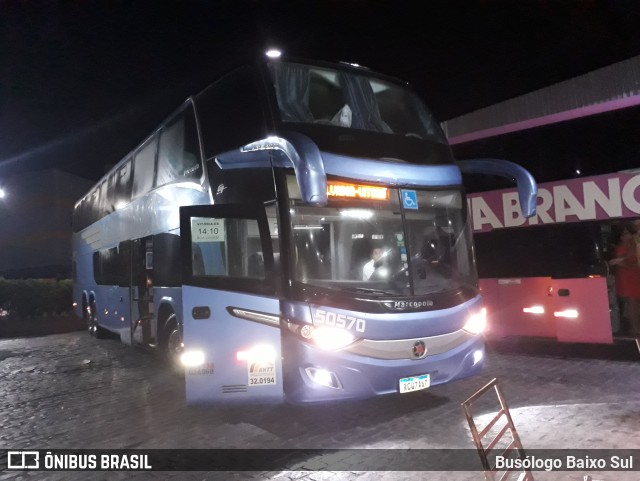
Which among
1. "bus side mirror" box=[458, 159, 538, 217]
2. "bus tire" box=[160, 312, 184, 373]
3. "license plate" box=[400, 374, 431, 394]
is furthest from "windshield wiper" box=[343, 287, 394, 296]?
"bus tire" box=[160, 312, 184, 373]

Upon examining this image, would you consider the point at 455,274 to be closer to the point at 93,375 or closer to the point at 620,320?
the point at 620,320

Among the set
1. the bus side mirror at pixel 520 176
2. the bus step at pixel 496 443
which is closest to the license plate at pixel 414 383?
the bus step at pixel 496 443

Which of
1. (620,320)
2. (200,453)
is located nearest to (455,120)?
(620,320)

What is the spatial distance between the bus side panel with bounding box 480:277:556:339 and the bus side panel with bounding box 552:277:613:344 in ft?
0.78

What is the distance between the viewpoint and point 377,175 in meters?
5.51

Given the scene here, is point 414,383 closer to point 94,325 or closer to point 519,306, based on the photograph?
point 519,306

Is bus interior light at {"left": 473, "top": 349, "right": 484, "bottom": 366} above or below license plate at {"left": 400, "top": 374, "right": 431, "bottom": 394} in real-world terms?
above

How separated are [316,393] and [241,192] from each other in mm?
2428

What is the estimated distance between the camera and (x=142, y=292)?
8.74m

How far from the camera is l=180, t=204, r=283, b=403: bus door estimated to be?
524 centimetres

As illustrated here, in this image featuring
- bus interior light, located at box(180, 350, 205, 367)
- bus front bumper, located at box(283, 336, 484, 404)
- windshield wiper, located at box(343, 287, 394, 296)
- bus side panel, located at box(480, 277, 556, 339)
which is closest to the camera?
bus front bumper, located at box(283, 336, 484, 404)

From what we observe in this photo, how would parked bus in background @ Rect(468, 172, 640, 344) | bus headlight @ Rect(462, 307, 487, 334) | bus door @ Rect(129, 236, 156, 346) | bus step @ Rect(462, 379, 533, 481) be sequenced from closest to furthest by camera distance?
bus step @ Rect(462, 379, 533, 481), bus headlight @ Rect(462, 307, 487, 334), bus door @ Rect(129, 236, 156, 346), parked bus in background @ Rect(468, 172, 640, 344)

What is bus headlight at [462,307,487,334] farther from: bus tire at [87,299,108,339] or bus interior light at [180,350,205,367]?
bus tire at [87,299,108,339]

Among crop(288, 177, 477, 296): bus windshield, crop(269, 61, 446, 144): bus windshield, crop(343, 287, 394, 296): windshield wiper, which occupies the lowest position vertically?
crop(343, 287, 394, 296): windshield wiper
